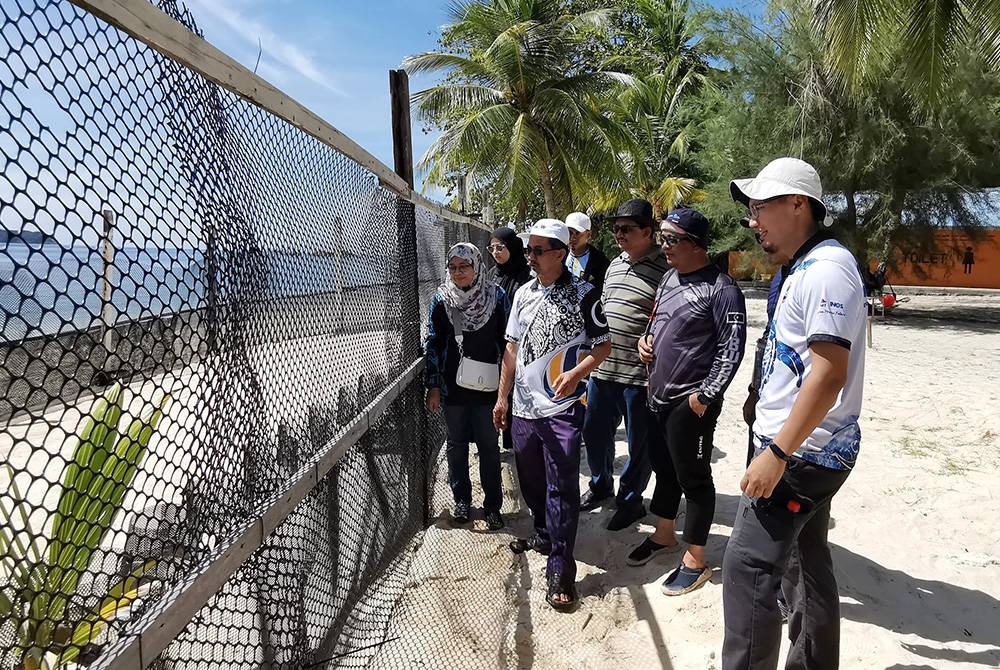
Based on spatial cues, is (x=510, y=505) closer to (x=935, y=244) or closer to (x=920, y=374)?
(x=920, y=374)

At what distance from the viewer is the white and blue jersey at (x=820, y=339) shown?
1920 mm

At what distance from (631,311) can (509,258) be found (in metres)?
1.30

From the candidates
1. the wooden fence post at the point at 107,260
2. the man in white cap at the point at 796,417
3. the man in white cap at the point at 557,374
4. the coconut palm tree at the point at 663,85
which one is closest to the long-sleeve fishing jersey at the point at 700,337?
the man in white cap at the point at 557,374

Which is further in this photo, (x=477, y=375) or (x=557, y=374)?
(x=477, y=375)

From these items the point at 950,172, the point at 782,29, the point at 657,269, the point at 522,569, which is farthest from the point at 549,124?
the point at 522,569

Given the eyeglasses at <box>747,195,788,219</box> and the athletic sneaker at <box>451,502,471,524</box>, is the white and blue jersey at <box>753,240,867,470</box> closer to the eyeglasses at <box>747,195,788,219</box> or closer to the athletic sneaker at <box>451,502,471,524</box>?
the eyeglasses at <box>747,195,788,219</box>

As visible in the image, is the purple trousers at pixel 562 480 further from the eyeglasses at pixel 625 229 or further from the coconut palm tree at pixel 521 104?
the coconut palm tree at pixel 521 104

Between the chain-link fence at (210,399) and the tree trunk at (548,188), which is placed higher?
the tree trunk at (548,188)

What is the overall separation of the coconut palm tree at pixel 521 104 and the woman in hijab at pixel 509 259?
9.36 meters

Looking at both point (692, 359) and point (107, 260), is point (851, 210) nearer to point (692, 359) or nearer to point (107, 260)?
point (692, 359)

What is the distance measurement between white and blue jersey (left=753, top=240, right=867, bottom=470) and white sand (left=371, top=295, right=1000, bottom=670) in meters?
1.17

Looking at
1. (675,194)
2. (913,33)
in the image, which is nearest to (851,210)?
(675,194)

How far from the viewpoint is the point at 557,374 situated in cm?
322

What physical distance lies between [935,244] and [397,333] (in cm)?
1624
